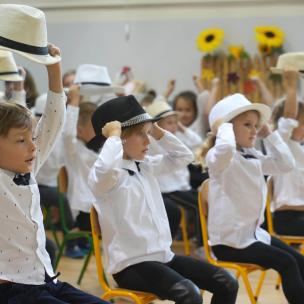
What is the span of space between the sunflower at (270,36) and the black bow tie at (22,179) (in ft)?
14.5

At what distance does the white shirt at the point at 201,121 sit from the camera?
228 inches

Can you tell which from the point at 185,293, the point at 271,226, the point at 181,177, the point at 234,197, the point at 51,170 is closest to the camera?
the point at 185,293

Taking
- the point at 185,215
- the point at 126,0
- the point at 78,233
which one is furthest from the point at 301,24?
the point at 78,233

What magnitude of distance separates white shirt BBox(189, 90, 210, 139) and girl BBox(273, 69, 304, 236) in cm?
180

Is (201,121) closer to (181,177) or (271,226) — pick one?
(181,177)

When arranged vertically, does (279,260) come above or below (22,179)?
below

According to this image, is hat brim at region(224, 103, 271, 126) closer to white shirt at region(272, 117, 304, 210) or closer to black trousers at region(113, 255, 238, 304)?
white shirt at region(272, 117, 304, 210)

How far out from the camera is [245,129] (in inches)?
134

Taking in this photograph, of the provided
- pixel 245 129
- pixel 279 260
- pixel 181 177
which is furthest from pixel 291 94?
pixel 181 177

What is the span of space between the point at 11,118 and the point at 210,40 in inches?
176

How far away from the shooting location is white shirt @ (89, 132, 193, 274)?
2682 millimetres

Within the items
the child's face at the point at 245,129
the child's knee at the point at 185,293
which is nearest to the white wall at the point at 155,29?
the child's face at the point at 245,129

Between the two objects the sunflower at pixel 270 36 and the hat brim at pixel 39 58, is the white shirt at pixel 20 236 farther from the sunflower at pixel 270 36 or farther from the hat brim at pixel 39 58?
the sunflower at pixel 270 36

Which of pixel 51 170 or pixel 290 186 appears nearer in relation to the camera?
pixel 290 186
